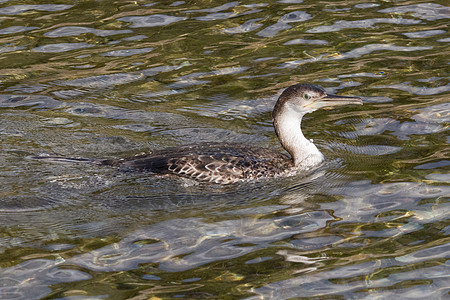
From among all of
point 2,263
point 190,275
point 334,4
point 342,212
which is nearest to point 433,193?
point 342,212

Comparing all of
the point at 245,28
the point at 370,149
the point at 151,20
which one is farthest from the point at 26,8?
the point at 370,149

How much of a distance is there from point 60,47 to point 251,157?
5.44 metres

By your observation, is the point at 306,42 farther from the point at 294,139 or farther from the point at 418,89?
the point at 294,139

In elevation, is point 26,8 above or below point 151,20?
above

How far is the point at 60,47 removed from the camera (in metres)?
12.9

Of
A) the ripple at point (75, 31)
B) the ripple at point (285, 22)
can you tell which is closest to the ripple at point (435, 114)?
the ripple at point (285, 22)

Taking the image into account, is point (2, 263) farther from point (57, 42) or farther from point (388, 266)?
point (57, 42)

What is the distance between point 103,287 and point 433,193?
362cm

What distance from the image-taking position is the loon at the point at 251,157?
8.62 m

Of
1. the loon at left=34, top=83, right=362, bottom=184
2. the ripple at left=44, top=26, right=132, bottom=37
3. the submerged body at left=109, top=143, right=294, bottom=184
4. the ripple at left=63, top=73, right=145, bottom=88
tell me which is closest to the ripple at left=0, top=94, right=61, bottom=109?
the ripple at left=63, top=73, right=145, bottom=88

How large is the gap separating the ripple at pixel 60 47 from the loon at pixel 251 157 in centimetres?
415

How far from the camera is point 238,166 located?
8.66 meters

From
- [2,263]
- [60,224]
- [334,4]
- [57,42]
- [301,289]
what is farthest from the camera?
[334,4]

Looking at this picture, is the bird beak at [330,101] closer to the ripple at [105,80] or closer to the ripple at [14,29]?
the ripple at [105,80]
